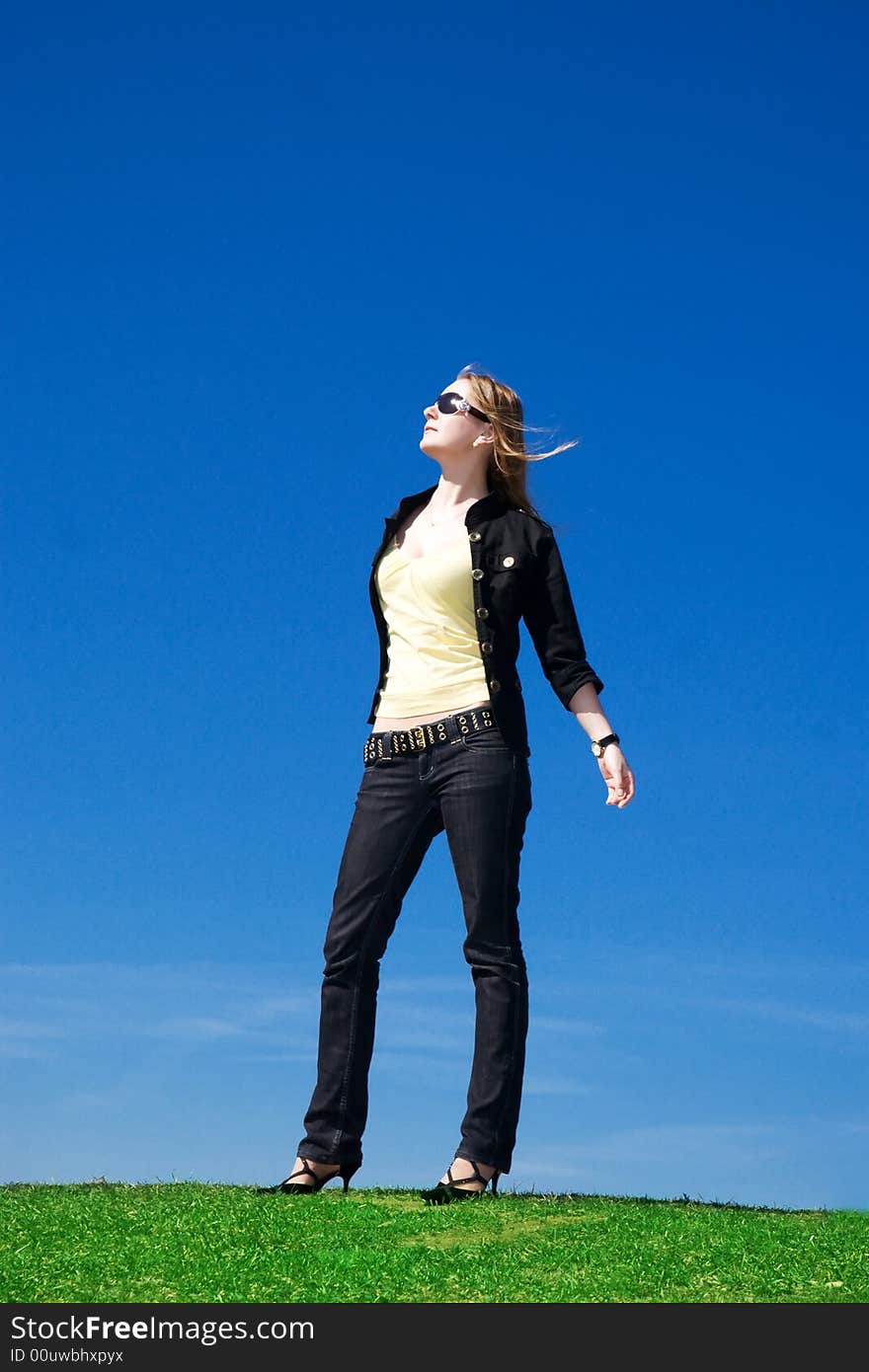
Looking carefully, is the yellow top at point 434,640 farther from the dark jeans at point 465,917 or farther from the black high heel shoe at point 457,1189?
the black high heel shoe at point 457,1189

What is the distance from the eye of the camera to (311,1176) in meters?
8.33

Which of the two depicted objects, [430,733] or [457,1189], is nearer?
[457,1189]

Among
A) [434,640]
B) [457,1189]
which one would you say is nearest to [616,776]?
[434,640]

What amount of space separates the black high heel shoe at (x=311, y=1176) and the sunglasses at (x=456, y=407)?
440cm

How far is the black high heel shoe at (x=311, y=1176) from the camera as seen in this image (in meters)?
8.25

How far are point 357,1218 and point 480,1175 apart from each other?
2.92ft

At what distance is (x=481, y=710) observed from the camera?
830 centimetres

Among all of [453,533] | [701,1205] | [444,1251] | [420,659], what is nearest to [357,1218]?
[444,1251]

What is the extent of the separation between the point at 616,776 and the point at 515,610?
1.12 m

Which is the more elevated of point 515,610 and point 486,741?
point 515,610

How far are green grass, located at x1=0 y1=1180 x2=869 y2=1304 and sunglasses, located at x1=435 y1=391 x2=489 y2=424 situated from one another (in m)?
4.48

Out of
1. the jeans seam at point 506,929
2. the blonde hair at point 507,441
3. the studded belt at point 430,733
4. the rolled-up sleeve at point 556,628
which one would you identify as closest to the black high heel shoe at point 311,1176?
the jeans seam at point 506,929

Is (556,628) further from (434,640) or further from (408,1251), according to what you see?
(408,1251)

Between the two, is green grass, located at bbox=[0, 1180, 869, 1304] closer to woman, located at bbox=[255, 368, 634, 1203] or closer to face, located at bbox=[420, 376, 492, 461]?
woman, located at bbox=[255, 368, 634, 1203]
